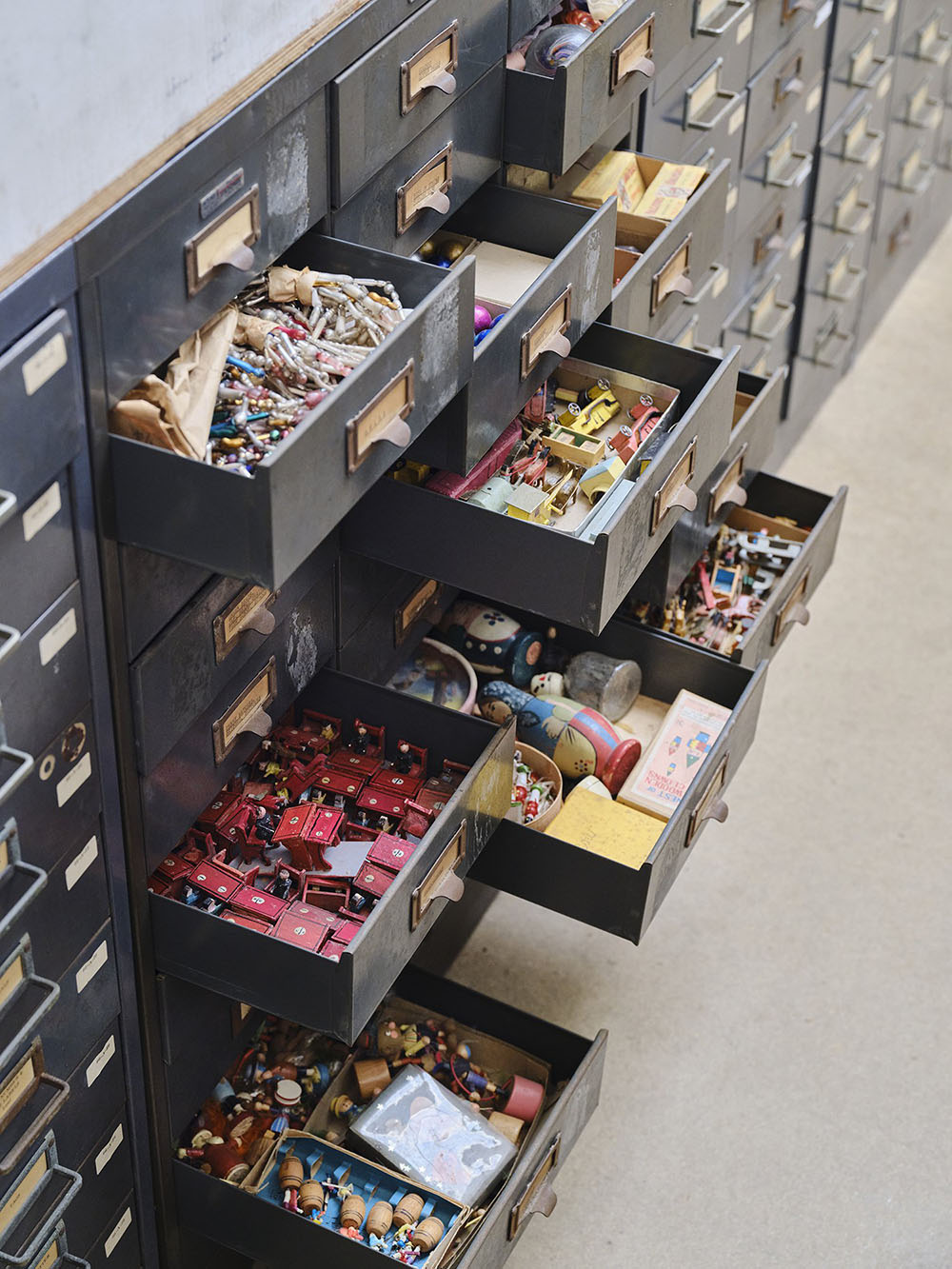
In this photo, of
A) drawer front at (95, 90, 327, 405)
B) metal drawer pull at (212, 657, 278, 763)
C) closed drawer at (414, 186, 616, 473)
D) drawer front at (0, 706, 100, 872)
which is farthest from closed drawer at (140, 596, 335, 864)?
drawer front at (95, 90, 327, 405)

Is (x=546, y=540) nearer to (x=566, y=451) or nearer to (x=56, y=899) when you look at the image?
(x=566, y=451)

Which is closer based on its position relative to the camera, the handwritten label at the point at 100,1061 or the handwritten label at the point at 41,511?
the handwritten label at the point at 41,511

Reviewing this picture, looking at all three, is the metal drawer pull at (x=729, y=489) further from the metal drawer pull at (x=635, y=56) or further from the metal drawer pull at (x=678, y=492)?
the metal drawer pull at (x=635, y=56)

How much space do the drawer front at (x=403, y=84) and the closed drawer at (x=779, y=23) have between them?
1173 millimetres

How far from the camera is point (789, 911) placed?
11.6 ft

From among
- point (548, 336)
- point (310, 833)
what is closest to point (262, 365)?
point (548, 336)

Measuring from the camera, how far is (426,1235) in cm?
253

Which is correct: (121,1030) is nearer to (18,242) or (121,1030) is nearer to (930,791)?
(18,242)

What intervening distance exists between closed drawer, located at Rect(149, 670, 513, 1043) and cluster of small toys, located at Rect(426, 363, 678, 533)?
34 cm

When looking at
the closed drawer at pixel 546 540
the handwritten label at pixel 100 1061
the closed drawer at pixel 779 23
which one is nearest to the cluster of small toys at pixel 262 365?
the closed drawer at pixel 546 540

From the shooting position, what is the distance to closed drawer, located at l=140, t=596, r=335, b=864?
7.29ft

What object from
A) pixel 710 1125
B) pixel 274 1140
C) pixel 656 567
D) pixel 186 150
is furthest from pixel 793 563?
pixel 186 150

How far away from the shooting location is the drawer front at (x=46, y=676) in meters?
1.81

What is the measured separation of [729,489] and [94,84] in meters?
1.67
